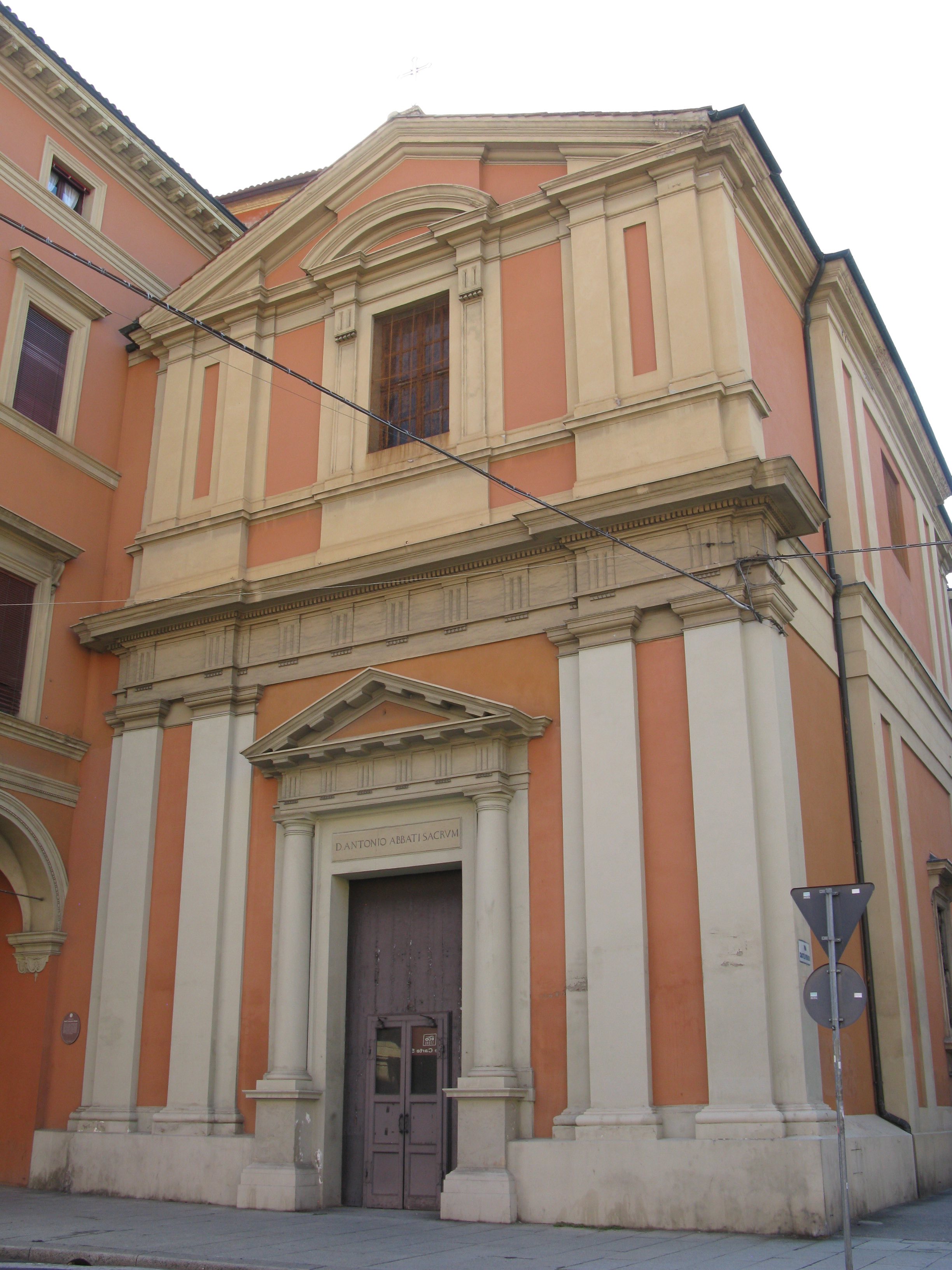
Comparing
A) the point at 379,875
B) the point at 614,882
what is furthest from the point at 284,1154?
the point at 614,882

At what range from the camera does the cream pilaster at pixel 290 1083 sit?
12.4 m

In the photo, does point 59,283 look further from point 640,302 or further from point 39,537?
point 640,302

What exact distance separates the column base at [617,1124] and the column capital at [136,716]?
7.27 metres

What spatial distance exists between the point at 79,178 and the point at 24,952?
415 inches

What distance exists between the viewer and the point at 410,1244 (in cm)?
969

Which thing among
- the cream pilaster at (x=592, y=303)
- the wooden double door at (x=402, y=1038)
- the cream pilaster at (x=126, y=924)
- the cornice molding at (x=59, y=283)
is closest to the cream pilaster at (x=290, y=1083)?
the wooden double door at (x=402, y=1038)

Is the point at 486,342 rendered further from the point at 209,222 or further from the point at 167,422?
the point at 209,222

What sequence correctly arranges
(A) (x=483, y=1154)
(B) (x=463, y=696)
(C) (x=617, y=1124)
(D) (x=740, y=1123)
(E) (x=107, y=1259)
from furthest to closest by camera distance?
(B) (x=463, y=696), (A) (x=483, y=1154), (C) (x=617, y=1124), (D) (x=740, y=1123), (E) (x=107, y=1259)

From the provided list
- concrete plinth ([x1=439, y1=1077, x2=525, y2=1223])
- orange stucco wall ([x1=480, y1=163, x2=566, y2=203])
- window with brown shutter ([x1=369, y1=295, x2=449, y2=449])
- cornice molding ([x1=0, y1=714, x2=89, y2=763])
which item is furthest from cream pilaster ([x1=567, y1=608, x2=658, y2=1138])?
cornice molding ([x1=0, y1=714, x2=89, y2=763])

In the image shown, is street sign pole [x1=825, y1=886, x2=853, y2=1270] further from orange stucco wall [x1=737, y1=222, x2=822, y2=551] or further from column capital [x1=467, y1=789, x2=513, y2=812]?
orange stucco wall [x1=737, y1=222, x2=822, y2=551]

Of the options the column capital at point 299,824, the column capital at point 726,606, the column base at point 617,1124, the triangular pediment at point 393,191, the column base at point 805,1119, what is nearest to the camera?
the column base at point 805,1119

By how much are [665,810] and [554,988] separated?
202cm

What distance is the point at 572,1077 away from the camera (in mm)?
11469

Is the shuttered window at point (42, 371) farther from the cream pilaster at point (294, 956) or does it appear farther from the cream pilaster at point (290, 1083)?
the cream pilaster at point (290, 1083)
